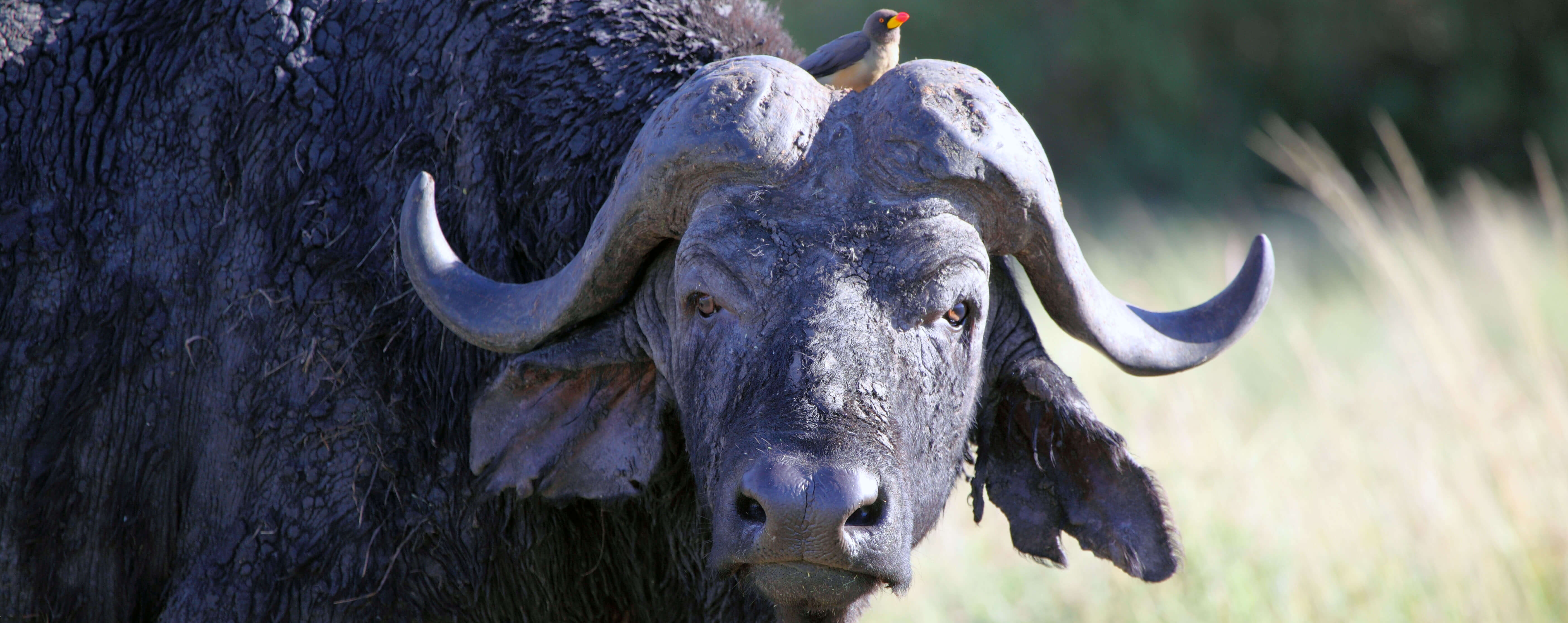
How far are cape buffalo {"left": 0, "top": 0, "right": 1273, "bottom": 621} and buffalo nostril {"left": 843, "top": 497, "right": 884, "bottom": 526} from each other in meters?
0.29

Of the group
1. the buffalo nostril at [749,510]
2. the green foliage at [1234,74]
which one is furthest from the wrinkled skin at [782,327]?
the green foliage at [1234,74]

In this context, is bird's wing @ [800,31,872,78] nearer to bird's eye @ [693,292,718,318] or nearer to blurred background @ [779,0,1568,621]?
bird's eye @ [693,292,718,318]

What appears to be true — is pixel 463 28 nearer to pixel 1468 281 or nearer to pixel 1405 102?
pixel 1468 281

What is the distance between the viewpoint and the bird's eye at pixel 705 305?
2.82 metres

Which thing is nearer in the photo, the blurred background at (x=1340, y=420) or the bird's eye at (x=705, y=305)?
the bird's eye at (x=705, y=305)

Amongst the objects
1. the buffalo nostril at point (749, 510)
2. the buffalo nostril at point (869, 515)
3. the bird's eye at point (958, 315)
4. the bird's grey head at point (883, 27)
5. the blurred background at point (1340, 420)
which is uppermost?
the bird's grey head at point (883, 27)

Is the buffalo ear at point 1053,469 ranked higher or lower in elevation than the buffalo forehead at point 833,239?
lower

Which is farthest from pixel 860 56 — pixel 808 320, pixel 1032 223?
pixel 808 320

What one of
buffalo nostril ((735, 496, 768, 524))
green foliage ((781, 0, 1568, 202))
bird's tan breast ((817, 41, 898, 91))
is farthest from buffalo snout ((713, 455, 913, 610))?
green foliage ((781, 0, 1568, 202))

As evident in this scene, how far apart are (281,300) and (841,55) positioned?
1.69 m

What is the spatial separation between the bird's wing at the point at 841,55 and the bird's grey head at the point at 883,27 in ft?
0.07

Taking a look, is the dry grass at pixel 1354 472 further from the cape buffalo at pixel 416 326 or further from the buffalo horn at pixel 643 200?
the buffalo horn at pixel 643 200

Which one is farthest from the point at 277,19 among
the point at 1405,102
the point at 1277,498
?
the point at 1405,102

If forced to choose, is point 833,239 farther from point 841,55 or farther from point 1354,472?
point 1354,472
